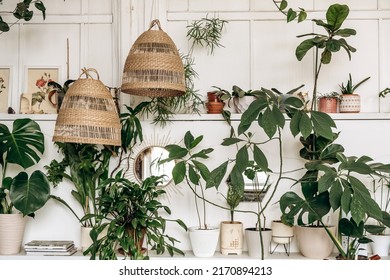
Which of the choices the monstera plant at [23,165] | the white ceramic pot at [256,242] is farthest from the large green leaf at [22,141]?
the white ceramic pot at [256,242]

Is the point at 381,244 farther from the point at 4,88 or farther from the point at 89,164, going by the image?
the point at 4,88

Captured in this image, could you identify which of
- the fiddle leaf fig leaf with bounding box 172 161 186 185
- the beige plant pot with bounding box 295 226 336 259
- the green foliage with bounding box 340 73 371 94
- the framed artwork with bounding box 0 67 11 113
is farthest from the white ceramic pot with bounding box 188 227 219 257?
the framed artwork with bounding box 0 67 11 113

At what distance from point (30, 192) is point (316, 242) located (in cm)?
220

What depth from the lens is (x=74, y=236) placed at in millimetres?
4023

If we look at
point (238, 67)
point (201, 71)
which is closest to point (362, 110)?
point (238, 67)

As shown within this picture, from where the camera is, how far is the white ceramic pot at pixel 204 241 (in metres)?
3.71

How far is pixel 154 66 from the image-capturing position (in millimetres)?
3213

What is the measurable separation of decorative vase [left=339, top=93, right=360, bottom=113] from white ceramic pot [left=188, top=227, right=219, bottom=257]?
1.44 meters

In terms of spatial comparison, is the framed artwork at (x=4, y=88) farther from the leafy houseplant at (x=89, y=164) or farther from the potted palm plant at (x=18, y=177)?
the leafy houseplant at (x=89, y=164)

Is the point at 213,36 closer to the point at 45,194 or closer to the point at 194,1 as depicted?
the point at 194,1

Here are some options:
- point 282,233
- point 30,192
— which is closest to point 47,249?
point 30,192

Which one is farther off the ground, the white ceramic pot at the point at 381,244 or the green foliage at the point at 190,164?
the green foliage at the point at 190,164

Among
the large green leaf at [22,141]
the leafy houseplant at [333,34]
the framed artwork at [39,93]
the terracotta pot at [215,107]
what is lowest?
the large green leaf at [22,141]

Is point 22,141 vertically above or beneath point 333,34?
beneath
